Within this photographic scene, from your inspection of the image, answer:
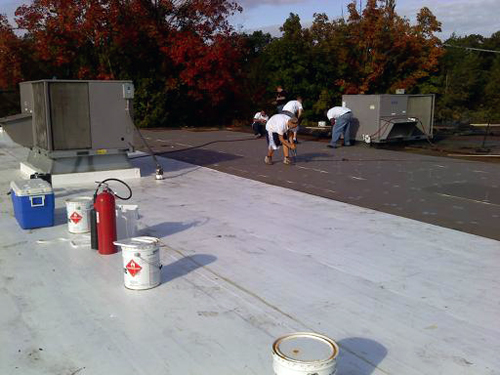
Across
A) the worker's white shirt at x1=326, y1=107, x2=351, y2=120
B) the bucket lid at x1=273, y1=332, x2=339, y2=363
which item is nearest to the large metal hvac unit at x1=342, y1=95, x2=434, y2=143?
the worker's white shirt at x1=326, y1=107, x2=351, y2=120

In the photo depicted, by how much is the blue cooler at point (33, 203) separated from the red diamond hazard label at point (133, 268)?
2337mm

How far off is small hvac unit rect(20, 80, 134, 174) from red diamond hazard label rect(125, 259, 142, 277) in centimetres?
533

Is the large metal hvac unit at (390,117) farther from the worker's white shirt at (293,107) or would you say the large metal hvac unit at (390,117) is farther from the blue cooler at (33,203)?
the blue cooler at (33,203)

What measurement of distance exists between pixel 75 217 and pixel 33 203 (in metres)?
0.58

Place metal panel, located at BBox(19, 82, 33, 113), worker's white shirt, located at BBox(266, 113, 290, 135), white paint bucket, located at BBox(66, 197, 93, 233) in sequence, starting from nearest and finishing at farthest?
white paint bucket, located at BBox(66, 197, 93, 233), metal panel, located at BBox(19, 82, 33, 113), worker's white shirt, located at BBox(266, 113, 290, 135)

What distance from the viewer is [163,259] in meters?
5.32

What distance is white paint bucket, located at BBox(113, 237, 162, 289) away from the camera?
4395 mm

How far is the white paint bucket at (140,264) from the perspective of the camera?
14.4 feet

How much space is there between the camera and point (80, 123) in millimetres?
9195

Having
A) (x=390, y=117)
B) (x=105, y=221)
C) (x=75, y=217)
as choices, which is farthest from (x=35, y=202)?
(x=390, y=117)

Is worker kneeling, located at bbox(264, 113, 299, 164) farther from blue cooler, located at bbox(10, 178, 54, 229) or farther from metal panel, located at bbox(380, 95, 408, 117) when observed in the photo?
blue cooler, located at bbox(10, 178, 54, 229)

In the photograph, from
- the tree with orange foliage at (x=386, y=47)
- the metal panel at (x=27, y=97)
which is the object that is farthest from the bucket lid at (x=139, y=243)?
the tree with orange foliage at (x=386, y=47)

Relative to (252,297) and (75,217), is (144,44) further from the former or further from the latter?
(252,297)

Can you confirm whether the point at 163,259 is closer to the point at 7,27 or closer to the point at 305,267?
the point at 305,267
